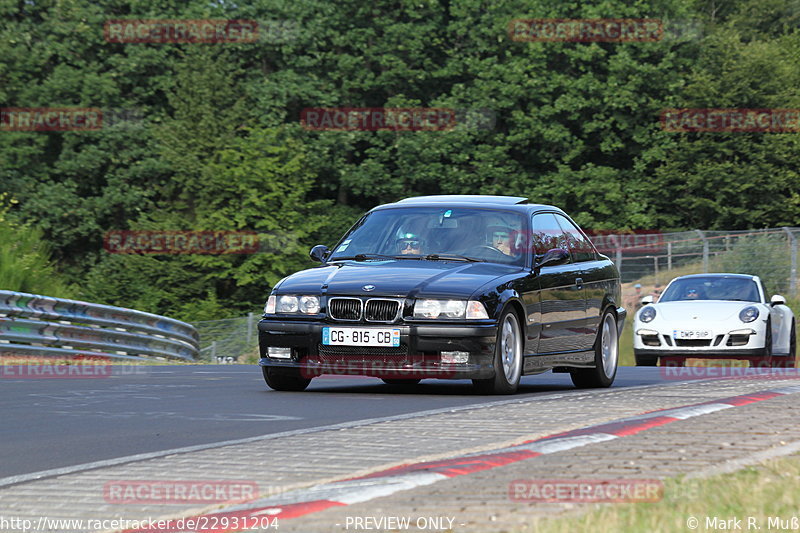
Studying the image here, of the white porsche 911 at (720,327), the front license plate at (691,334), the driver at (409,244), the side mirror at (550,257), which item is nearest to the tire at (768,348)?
the white porsche 911 at (720,327)

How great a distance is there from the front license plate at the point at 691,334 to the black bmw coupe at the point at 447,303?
638cm

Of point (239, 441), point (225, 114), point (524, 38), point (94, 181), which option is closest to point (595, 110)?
point (524, 38)

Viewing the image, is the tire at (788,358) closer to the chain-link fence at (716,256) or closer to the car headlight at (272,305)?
the chain-link fence at (716,256)

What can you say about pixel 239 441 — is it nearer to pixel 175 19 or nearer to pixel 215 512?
pixel 215 512

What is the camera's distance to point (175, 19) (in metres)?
55.7

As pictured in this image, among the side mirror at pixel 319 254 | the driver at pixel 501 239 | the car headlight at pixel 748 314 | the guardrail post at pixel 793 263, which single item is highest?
the guardrail post at pixel 793 263

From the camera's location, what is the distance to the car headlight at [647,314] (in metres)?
20.6

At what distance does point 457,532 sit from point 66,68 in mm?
51790

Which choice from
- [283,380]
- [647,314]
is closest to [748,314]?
[647,314]

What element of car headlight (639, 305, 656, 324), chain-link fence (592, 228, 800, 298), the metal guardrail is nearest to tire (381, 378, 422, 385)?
the metal guardrail

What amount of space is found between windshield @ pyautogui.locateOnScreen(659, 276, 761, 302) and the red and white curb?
43.3ft

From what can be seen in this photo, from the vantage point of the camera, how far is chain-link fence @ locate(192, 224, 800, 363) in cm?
3150

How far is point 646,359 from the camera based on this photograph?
68.5ft

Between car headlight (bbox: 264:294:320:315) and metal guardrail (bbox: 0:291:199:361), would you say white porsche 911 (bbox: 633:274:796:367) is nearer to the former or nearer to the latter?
metal guardrail (bbox: 0:291:199:361)
